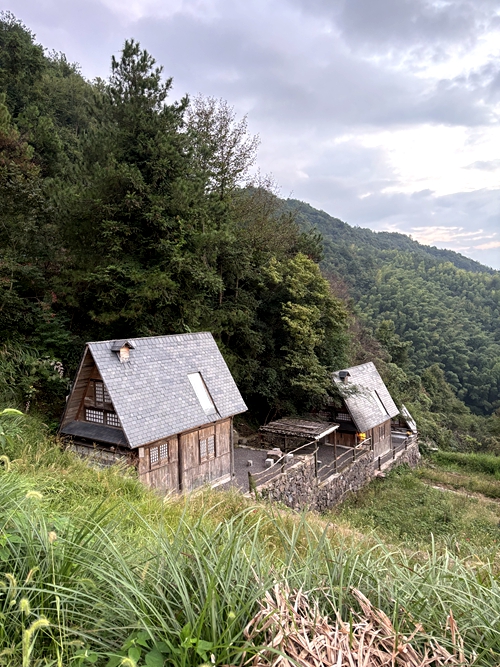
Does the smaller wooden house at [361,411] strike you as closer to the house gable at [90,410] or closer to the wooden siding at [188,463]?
the wooden siding at [188,463]

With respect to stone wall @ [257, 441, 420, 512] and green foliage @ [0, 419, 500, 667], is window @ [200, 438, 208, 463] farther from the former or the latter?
green foliage @ [0, 419, 500, 667]

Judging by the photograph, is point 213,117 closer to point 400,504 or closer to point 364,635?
point 400,504

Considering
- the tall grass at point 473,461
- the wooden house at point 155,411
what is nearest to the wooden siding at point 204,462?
the wooden house at point 155,411

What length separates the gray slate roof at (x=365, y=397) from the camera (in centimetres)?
1812

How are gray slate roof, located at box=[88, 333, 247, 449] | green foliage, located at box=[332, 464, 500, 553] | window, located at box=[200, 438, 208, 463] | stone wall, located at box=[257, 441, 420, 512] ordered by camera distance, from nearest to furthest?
gray slate roof, located at box=[88, 333, 247, 449]
window, located at box=[200, 438, 208, 463]
green foliage, located at box=[332, 464, 500, 553]
stone wall, located at box=[257, 441, 420, 512]

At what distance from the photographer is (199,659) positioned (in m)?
1.68

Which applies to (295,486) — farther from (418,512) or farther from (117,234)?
(117,234)

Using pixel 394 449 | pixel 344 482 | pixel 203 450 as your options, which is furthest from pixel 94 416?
pixel 394 449

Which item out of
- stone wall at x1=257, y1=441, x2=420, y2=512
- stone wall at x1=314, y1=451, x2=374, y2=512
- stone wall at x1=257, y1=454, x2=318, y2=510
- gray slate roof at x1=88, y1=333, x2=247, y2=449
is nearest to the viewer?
gray slate roof at x1=88, y1=333, x2=247, y2=449

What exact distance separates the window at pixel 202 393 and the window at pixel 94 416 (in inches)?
108

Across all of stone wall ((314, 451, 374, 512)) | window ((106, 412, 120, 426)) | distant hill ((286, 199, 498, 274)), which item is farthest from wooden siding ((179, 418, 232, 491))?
distant hill ((286, 199, 498, 274))

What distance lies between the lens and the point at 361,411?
60.4ft

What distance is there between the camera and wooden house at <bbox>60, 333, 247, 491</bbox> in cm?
988

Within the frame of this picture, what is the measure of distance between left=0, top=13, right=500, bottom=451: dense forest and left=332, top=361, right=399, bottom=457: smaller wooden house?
106cm
